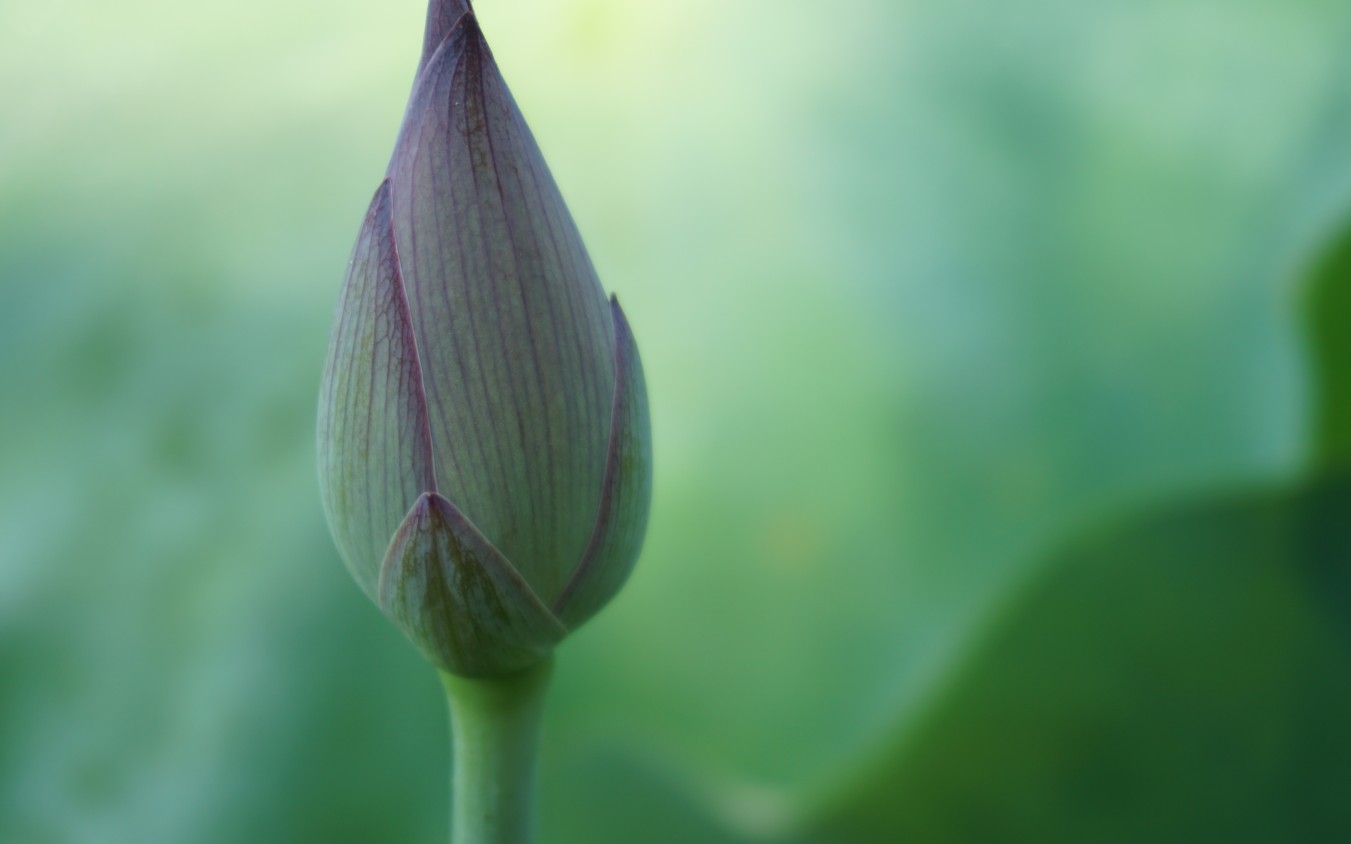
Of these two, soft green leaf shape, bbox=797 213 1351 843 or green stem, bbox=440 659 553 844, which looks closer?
green stem, bbox=440 659 553 844

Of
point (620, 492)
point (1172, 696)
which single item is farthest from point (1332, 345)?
point (620, 492)

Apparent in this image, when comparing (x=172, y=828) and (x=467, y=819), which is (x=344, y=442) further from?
(x=172, y=828)

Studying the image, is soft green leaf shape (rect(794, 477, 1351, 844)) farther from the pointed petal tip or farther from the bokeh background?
the pointed petal tip

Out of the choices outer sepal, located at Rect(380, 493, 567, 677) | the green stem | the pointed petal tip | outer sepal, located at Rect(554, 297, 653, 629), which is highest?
A: the pointed petal tip

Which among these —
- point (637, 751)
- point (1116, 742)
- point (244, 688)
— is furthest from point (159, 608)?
point (1116, 742)

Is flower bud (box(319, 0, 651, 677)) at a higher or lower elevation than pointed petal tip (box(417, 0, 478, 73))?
lower

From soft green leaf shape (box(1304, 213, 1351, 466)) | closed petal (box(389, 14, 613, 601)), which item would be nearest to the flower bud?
closed petal (box(389, 14, 613, 601))
